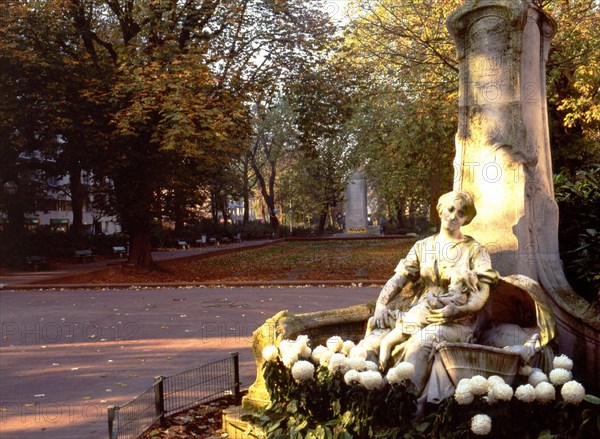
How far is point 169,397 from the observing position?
27.1 ft

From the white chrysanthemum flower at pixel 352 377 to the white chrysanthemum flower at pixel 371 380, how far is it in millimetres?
71

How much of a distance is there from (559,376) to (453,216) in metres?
1.49

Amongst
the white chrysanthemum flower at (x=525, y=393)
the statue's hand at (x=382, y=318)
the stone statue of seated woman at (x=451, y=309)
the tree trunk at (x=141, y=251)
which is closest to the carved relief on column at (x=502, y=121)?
the stone statue of seated woman at (x=451, y=309)

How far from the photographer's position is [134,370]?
33.5 feet

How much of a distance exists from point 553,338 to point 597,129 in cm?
2172

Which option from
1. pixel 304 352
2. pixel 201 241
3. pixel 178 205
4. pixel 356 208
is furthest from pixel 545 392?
pixel 356 208

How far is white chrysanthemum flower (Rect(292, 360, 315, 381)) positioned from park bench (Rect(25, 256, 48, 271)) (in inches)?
1169

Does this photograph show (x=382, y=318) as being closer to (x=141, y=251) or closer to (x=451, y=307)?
(x=451, y=307)

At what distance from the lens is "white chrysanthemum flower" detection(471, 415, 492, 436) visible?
4.71 m

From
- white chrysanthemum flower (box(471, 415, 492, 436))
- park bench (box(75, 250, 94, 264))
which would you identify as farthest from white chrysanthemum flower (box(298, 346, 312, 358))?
park bench (box(75, 250, 94, 264))

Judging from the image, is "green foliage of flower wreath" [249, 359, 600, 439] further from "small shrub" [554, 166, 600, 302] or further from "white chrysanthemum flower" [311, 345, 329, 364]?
"small shrub" [554, 166, 600, 302]

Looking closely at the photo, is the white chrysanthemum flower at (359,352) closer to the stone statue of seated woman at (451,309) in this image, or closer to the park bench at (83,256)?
the stone statue of seated woman at (451,309)

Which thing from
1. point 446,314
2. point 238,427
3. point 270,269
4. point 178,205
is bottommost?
point 238,427

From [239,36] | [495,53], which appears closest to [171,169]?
[239,36]
